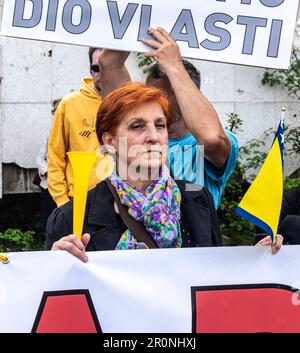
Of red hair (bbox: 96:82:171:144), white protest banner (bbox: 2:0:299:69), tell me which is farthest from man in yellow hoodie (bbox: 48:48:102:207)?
red hair (bbox: 96:82:171:144)

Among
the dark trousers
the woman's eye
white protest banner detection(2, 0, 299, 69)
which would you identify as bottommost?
the dark trousers

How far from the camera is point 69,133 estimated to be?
17.3 ft

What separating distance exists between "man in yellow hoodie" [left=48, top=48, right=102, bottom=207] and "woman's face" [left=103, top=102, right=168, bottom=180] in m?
2.02

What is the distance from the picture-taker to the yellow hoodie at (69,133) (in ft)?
16.9

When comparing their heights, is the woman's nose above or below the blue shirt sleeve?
above

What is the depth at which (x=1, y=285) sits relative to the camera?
2.68 meters

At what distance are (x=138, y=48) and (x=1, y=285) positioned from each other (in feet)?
3.82

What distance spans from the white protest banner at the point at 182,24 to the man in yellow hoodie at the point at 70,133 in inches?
64.7

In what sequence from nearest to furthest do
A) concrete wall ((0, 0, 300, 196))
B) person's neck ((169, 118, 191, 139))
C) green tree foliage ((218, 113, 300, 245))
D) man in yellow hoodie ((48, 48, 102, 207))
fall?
1. person's neck ((169, 118, 191, 139))
2. man in yellow hoodie ((48, 48, 102, 207))
3. green tree foliage ((218, 113, 300, 245))
4. concrete wall ((0, 0, 300, 196))

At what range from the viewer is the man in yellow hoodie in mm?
5137

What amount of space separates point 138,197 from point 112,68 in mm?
1070

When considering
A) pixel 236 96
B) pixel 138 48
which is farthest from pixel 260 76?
pixel 138 48

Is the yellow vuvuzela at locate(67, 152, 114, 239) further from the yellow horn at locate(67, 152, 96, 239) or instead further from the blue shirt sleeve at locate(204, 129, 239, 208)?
the blue shirt sleeve at locate(204, 129, 239, 208)

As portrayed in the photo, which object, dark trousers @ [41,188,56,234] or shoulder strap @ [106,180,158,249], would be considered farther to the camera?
dark trousers @ [41,188,56,234]
